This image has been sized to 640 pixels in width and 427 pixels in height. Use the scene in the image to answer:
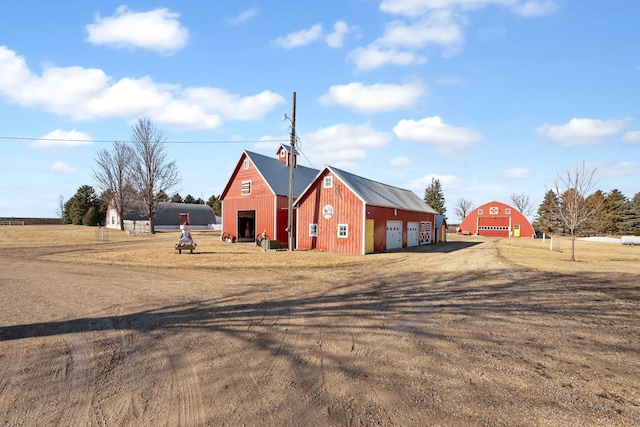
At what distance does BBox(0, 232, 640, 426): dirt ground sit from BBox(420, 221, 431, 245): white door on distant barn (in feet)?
75.8

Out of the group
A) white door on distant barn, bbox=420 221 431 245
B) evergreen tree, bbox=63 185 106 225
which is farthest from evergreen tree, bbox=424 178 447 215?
evergreen tree, bbox=63 185 106 225

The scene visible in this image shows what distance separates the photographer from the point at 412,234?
3203 centimetres

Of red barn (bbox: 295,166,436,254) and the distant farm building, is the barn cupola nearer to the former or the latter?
red barn (bbox: 295,166,436,254)

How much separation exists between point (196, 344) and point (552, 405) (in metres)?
5.33

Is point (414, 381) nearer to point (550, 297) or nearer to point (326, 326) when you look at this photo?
point (326, 326)

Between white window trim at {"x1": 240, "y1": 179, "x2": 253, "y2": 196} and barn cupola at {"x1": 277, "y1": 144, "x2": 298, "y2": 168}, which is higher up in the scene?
barn cupola at {"x1": 277, "y1": 144, "x2": 298, "y2": 168}

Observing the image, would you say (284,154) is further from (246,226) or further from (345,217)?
(345,217)

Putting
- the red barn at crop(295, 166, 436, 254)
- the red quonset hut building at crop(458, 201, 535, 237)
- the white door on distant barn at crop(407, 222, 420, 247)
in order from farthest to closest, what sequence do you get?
the red quonset hut building at crop(458, 201, 535, 237) → the white door on distant barn at crop(407, 222, 420, 247) → the red barn at crop(295, 166, 436, 254)

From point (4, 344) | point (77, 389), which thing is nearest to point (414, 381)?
point (77, 389)

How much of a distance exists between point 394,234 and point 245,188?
13555 mm

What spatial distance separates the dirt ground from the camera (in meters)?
3.94

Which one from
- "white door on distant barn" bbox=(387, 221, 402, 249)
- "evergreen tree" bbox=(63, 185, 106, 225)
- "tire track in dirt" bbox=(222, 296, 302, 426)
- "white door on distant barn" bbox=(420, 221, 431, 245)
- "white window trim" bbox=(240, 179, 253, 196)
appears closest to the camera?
"tire track in dirt" bbox=(222, 296, 302, 426)

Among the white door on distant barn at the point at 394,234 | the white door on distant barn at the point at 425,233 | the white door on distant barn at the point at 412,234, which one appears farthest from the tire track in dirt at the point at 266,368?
the white door on distant barn at the point at 425,233

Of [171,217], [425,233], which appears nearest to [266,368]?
[425,233]
